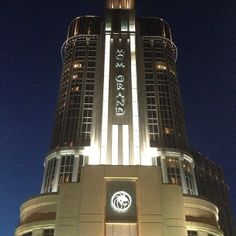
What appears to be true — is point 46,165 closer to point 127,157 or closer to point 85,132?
point 85,132

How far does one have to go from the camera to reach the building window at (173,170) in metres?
58.8

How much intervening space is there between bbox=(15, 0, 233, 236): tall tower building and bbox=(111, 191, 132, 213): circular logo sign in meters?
0.11

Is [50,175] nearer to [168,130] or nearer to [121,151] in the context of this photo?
[121,151]

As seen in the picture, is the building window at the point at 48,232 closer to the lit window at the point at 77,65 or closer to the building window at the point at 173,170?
the building window at the point at 173,170

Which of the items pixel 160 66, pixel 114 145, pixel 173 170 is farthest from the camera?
pixel 160 66

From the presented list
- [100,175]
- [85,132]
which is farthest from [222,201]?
[100,175]

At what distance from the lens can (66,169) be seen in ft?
193

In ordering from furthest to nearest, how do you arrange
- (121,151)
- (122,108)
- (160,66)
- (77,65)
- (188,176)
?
(160,66) < (77,65) < (188,176) < (122,108) < (121,151)

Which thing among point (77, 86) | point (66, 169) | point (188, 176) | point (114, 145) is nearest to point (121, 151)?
point (114, 145)

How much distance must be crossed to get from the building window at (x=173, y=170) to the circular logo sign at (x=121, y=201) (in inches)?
872

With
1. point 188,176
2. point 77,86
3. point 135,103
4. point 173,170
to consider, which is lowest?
Result: point 188,176

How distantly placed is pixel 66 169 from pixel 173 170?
18681mm

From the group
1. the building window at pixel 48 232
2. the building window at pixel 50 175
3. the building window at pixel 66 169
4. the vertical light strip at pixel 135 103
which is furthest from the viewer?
the building window at pixel 50 175

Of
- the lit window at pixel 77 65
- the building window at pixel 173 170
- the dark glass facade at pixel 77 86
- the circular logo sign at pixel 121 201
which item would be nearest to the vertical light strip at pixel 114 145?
the circular logo sign at pixel 121 201
